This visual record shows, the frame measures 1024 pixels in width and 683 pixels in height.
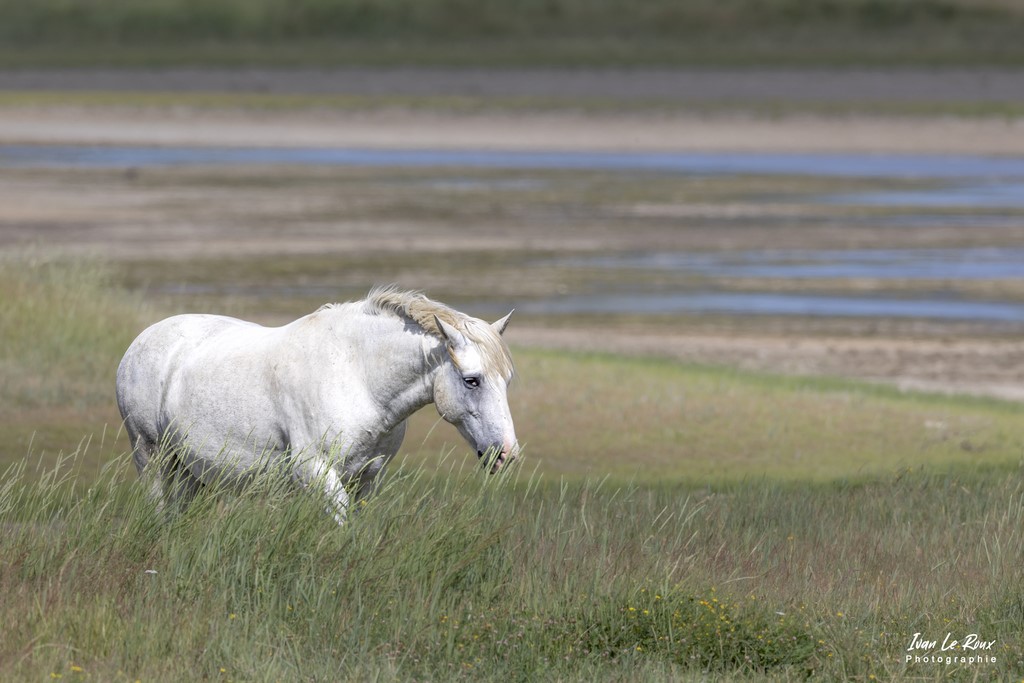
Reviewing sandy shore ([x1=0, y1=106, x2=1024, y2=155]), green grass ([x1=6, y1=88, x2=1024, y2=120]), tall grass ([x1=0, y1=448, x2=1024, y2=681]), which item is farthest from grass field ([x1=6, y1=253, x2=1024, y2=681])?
green grass ([x1=6, y1=88, x2=1024, y2=120])

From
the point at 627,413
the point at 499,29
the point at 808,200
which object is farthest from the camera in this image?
the point at 499,29

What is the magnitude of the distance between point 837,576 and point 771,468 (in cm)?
456

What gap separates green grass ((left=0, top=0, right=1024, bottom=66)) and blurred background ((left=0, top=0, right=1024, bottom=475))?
440 cm

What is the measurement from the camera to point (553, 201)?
111 feet

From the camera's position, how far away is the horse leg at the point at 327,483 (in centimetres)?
757

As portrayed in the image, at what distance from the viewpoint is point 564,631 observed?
711 cm

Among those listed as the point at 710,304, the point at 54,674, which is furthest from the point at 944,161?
the point at 54,674

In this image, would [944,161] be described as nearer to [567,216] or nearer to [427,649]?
[567,216]

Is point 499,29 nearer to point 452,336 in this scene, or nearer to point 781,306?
point 781,306

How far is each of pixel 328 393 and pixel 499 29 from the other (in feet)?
310

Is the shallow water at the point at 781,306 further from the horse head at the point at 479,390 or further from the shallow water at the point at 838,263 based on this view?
the horse head at the point at 479,390

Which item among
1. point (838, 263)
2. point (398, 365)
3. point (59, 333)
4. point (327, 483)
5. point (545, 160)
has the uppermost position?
point (398, 365)

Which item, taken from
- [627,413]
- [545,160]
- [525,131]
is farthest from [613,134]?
[627,413]

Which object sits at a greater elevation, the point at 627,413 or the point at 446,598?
the point at 446,598
